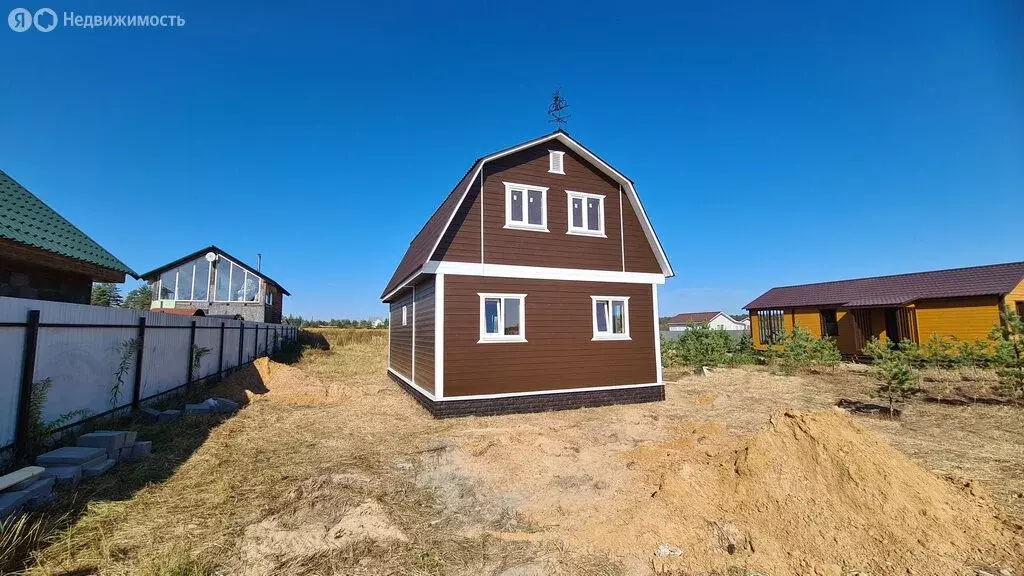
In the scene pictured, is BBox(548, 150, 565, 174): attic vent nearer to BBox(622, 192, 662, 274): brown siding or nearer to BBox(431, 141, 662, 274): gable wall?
BBox(431, 141, 662, 274): gable wall

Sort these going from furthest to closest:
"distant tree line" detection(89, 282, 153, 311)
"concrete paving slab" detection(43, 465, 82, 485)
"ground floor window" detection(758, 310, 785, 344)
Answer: "distant tree line" detection(89, 282, 153, 311), "ground floor window" detection(758, 310, 785, 344), "concrete paving slab" detection(43, 465, 82, 485)

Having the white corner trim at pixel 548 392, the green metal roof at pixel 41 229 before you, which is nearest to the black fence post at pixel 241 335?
the green metal roof at pixel 41 229

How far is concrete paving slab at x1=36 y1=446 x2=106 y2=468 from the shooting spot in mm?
5012

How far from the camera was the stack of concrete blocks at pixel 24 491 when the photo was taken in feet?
12.9

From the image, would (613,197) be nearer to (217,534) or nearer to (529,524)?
(529,524)

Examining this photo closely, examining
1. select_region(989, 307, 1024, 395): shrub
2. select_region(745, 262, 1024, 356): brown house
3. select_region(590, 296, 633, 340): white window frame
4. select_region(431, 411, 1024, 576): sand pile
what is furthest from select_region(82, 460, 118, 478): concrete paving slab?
select_region(745, 262, 1024, 356): brown house

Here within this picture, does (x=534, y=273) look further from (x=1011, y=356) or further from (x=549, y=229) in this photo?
(x=1011, y=356)

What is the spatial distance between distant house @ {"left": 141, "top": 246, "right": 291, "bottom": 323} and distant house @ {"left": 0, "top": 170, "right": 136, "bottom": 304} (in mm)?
21816

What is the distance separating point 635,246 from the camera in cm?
1241

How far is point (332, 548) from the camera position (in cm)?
398

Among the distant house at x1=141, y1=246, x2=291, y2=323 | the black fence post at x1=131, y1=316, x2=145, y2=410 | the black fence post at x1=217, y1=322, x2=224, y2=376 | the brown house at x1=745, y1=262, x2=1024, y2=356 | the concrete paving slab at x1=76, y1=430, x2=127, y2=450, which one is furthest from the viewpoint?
the distant house at x1=141, y1=246, x2=291, y2=323

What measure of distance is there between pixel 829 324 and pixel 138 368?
2917cm

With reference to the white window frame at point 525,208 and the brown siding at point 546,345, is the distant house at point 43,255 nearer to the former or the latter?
the brown siding at point 546,345

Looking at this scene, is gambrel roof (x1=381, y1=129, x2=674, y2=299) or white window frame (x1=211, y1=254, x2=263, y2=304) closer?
gambrel roof (x1=381, y1=129, x2=674, y2=299)
